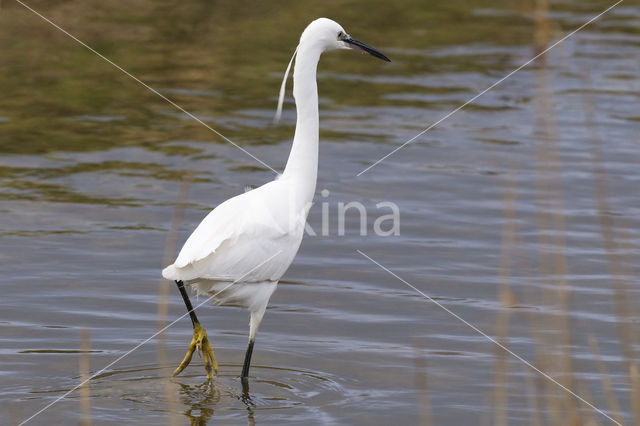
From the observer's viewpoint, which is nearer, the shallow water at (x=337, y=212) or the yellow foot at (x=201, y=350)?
the shallow water at (x=337, y=212)

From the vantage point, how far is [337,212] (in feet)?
35.3

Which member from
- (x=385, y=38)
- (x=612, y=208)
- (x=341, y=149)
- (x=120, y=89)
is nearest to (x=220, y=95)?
(x=120, y=89)

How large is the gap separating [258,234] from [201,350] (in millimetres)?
898

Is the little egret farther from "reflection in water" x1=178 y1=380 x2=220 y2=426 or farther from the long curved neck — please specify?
"reflection in water" x1=178 y1=380 x2=220 y2=426

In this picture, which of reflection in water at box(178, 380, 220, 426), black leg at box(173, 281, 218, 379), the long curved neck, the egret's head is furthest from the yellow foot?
the egret's head

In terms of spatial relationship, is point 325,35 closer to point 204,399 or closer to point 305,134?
point 305,134

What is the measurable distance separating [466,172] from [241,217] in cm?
590

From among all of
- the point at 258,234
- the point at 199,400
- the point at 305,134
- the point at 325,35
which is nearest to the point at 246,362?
the point at 199,400

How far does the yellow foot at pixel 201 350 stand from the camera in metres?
6.57

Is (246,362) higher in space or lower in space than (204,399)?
higher

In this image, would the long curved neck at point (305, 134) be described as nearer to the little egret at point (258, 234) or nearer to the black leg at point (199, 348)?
the little egret at point (258, 234)

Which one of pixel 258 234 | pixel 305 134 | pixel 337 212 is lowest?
pixel 258 234

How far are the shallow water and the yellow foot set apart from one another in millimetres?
127

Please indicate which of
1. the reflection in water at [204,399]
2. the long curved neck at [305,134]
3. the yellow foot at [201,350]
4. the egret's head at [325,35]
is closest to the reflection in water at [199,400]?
the reflection in water at [204,399]
